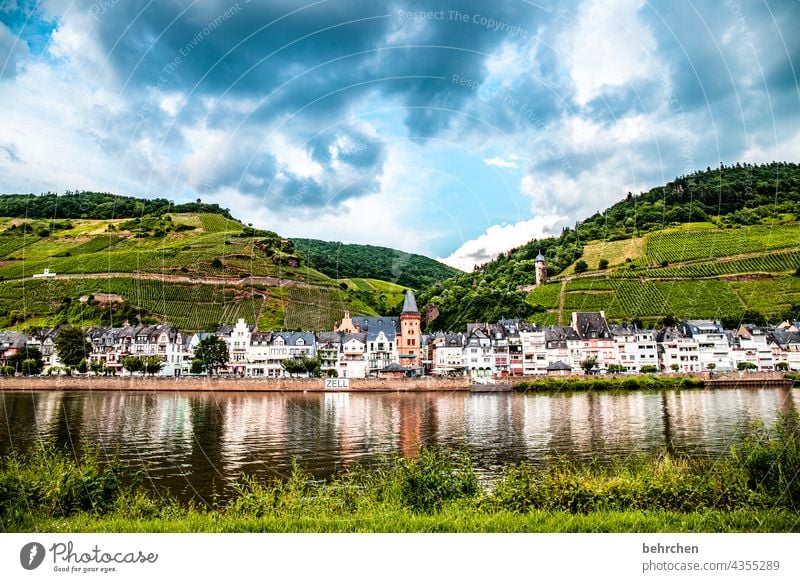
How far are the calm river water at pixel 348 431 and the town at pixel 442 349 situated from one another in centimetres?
2409

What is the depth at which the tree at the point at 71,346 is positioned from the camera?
59.6m

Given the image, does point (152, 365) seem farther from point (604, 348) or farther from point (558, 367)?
point (604, 348)

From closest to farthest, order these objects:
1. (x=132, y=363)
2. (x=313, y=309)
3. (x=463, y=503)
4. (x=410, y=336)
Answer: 1. (x=463, y=503)
2. (x=132, y=363)
3. (x=410, y=336)
4. (x=313, y=309)

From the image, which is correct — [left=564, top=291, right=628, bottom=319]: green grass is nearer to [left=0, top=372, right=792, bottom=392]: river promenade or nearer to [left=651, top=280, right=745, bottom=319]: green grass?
[left=651, top=280, right=745, bottom=319]: green grass

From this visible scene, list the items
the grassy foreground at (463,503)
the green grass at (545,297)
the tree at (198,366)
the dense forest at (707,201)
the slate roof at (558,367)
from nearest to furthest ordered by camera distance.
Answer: the grassy foreground at (463,503), the dense forest at (707,201), the slate roof at (558,367), the tree at (198,366), the green grass at (545,297)

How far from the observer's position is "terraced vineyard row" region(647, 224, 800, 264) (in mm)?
59844

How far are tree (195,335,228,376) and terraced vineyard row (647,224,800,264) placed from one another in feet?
172

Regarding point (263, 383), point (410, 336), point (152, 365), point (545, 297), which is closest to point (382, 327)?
point (410, 336)

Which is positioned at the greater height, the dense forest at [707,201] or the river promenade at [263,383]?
the dense forest at [707,201]

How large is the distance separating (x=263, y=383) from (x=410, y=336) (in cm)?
1846

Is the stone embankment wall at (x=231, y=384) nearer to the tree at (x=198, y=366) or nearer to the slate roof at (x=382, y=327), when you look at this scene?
the tree at (x=198, y=366)

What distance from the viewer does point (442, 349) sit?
217 feet

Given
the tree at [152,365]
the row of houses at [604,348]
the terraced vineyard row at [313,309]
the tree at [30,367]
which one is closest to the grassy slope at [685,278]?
the row of houses at [604,348]
